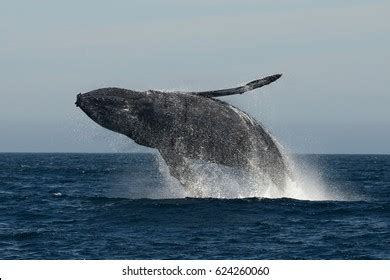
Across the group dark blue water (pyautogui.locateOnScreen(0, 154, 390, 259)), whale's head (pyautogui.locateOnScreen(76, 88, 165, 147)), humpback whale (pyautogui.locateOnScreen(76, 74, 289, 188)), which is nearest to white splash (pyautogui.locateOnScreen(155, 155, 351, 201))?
dark blue water (pyautogui.locateOnScreen(0, 154, 390, 259))

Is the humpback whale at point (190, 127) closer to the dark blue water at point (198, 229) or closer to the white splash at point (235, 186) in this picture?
the white splash at point (235, 186)

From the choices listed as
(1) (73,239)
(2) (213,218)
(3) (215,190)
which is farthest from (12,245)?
(3) (215,190)

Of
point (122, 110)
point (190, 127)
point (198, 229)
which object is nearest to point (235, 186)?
→ point (190, 127)

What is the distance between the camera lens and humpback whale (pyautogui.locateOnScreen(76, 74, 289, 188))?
79.3ft

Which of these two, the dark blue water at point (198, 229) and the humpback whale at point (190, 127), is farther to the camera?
the humpback whale at point (190, 127)

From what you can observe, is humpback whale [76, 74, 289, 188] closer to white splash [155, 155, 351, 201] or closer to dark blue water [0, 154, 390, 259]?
white splash [155, 155, 351, 201]

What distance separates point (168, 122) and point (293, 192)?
5998 mm

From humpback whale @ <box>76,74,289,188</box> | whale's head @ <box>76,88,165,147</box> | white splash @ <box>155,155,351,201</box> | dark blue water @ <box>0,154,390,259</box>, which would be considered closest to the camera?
dark blue water @ <box>0,154,390,259</box>

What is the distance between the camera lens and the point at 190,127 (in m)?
24.4

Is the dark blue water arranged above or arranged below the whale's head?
below

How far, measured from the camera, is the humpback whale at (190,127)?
24172 millimetres

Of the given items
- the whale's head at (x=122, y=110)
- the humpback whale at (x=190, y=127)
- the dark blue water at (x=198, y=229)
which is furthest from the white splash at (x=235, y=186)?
the whale's head at (x=122, y=110)

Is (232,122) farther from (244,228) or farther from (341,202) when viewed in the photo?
(341,202)
